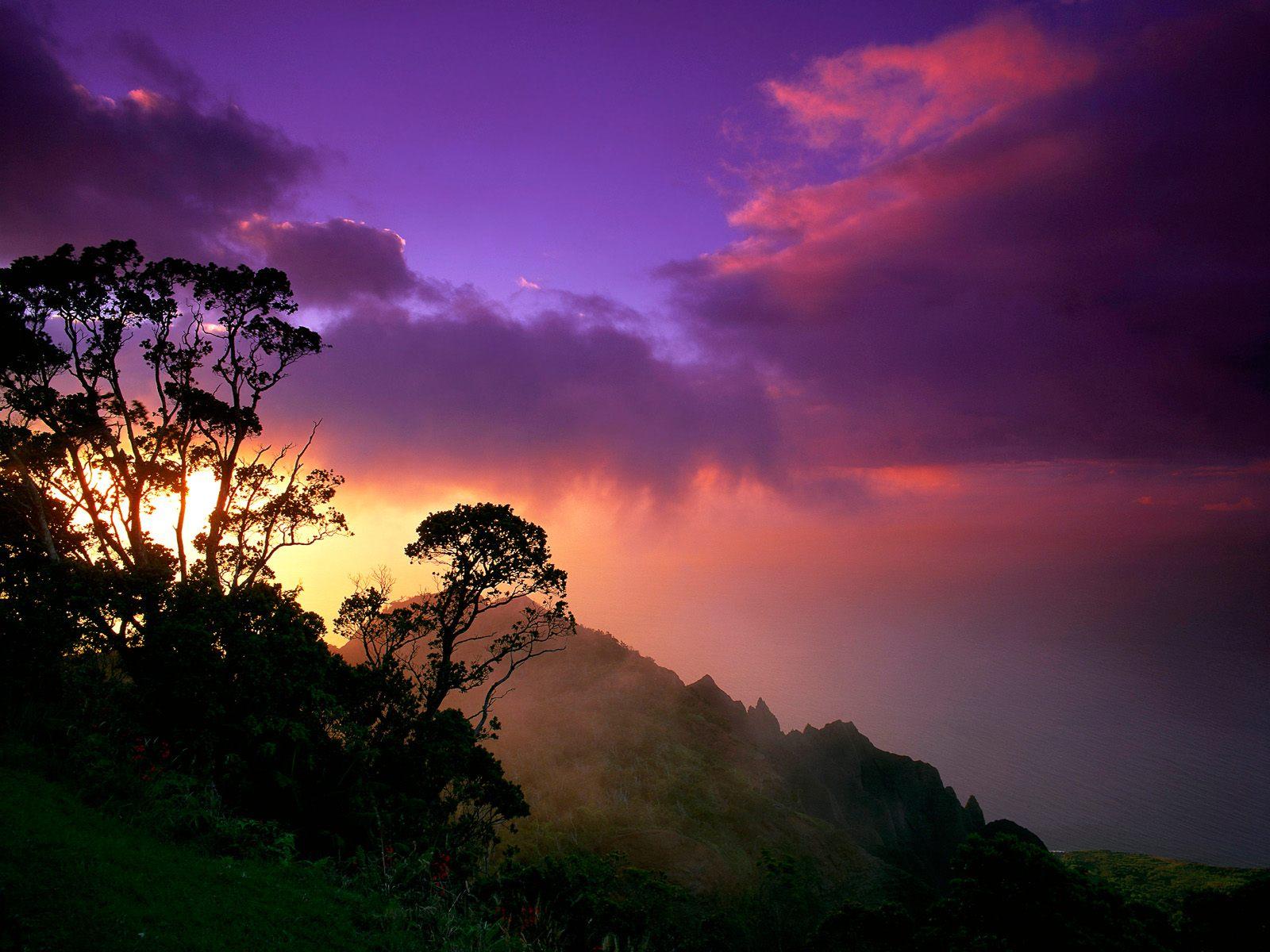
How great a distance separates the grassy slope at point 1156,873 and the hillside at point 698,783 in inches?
758

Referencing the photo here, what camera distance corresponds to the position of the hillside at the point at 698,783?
54500mm

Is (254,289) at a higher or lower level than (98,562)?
higher

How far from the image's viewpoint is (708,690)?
3750 inches

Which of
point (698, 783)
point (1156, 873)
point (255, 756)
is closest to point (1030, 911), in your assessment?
point (255, 756)

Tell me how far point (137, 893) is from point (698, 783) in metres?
67.2

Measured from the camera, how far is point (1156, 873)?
87.0m

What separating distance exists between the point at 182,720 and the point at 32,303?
19.5 meters

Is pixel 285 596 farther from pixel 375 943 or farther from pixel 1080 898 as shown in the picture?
pixel 1080 898

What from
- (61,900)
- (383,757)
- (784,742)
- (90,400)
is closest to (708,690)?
(784,742)

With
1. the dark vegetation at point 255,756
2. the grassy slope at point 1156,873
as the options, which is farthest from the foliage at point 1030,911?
the grassy slope at point 1156,873

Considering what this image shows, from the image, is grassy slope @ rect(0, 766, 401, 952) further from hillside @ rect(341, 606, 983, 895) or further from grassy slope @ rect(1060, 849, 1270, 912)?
grassy slope @ rect(1060, 849, 1270, 912)

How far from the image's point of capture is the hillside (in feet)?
179

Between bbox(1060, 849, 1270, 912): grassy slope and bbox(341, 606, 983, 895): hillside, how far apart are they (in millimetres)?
19264

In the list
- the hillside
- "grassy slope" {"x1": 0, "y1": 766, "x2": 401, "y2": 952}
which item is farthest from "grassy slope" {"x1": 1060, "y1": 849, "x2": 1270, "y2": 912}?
"grassy slope" {"x1": 0, "y1": 766, "x2": 401, "y2": 952}
